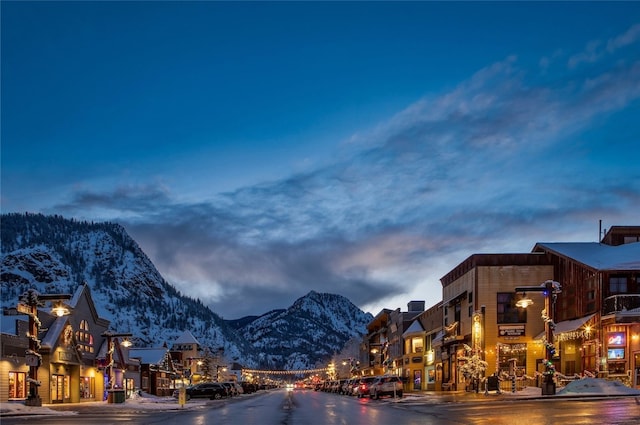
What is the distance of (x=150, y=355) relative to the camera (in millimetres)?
95938

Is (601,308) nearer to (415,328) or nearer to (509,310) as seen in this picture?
(509,310)

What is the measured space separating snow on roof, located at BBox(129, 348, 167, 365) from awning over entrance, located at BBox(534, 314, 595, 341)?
2232 inches

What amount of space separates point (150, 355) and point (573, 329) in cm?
6133

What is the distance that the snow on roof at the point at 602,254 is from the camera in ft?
167

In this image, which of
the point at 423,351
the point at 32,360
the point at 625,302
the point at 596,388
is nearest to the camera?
the point at 596,388

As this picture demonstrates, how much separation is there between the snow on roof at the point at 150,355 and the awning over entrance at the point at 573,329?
186 feet

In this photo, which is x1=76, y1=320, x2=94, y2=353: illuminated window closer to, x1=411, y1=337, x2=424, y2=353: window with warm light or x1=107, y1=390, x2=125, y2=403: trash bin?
x1=107, y1=390, x2=125, y2=403: trash bin

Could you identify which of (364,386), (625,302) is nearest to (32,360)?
(364,386)

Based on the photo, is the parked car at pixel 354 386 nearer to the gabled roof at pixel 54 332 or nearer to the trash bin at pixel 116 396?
the trash bin at pixel 116 396

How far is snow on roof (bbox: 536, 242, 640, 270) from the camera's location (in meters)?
50.8

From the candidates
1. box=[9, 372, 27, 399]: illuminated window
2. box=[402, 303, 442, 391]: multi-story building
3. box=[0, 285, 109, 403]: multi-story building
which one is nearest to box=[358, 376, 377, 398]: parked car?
box=[402, 303, 442, 391]: multi-story building

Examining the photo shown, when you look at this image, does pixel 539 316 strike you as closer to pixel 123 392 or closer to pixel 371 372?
pixel 123 392

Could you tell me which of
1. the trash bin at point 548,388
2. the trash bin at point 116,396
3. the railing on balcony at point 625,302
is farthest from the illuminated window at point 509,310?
the trash bin at point 116,396

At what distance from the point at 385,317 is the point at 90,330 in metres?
66.5
